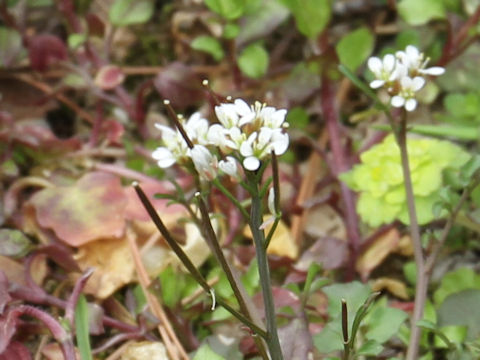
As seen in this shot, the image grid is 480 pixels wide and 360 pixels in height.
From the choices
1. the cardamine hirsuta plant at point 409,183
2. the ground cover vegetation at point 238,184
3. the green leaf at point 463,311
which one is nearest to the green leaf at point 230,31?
the ground cover vegetation at point 238,184

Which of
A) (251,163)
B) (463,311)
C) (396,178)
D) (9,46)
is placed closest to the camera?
(251,163)

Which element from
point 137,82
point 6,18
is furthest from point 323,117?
point 6,18

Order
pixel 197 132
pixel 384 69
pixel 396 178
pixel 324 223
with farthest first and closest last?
1. pixel 324 223
2. pixel 396 178
3. pixel 384 69
4. pixel 197 132

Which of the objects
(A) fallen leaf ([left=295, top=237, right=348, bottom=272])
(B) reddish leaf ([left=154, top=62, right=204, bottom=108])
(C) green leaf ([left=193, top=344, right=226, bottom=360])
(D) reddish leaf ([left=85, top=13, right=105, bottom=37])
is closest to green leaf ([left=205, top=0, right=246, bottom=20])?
(B) reddish leaf ([left=154, top=62, right=204, bottom=108])

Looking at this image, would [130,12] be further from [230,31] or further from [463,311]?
[463,311]

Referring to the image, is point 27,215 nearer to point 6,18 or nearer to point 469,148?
point 6,18

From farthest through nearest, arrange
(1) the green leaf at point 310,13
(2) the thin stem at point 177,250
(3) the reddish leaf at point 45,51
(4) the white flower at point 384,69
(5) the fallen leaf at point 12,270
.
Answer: (3) the reddish leaf at point 45,51 → (1) the green leaf at point 310,13 → (5) the fallen leaf at point 12,270 → (4) the white flower at point 384,69 → (2) the thin stem at point 177,250

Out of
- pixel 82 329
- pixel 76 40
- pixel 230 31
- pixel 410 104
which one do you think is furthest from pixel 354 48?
pixel 82 329

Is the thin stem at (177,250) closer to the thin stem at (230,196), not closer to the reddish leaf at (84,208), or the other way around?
the thin stem at (230,196)
